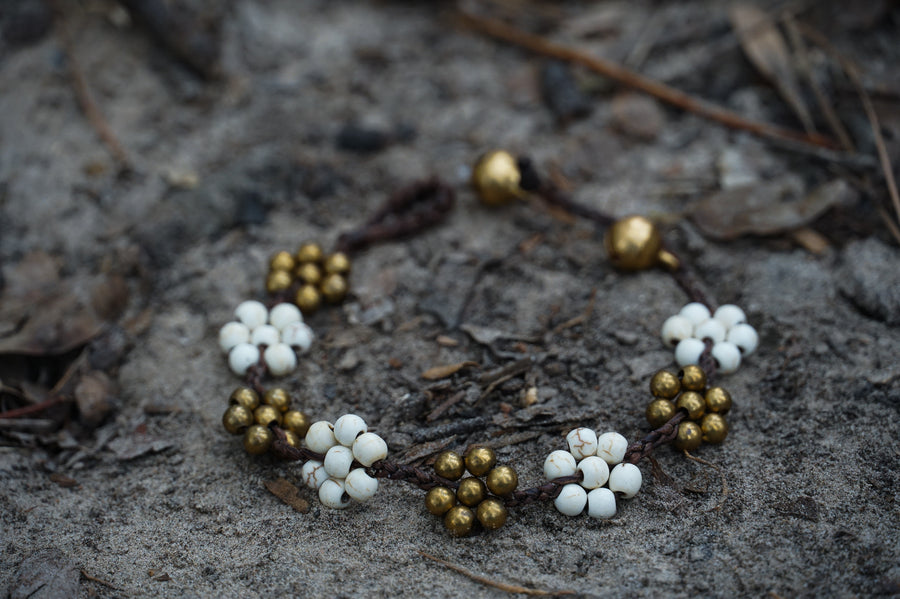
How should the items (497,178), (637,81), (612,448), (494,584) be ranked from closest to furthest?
1. (494,584)
2. (612,448)
3. (497,178)
4. (637,81)

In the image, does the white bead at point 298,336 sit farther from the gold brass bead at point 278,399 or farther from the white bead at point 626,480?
the white bead at point 626,480

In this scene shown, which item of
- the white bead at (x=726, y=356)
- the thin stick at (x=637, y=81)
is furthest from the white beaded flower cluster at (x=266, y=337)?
the thin stick at (x=637, y=81)

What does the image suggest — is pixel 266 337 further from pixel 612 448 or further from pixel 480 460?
pixel 612 448

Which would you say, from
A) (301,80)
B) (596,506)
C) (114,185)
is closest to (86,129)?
(114,185)

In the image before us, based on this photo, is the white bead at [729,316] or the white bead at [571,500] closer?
the white bead at [571,500]

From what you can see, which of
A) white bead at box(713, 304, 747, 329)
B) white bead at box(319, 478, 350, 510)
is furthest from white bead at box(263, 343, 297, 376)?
white bead at box(713, 304, 747, 329)

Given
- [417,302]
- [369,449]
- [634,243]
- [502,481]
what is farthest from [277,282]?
[634,243]
